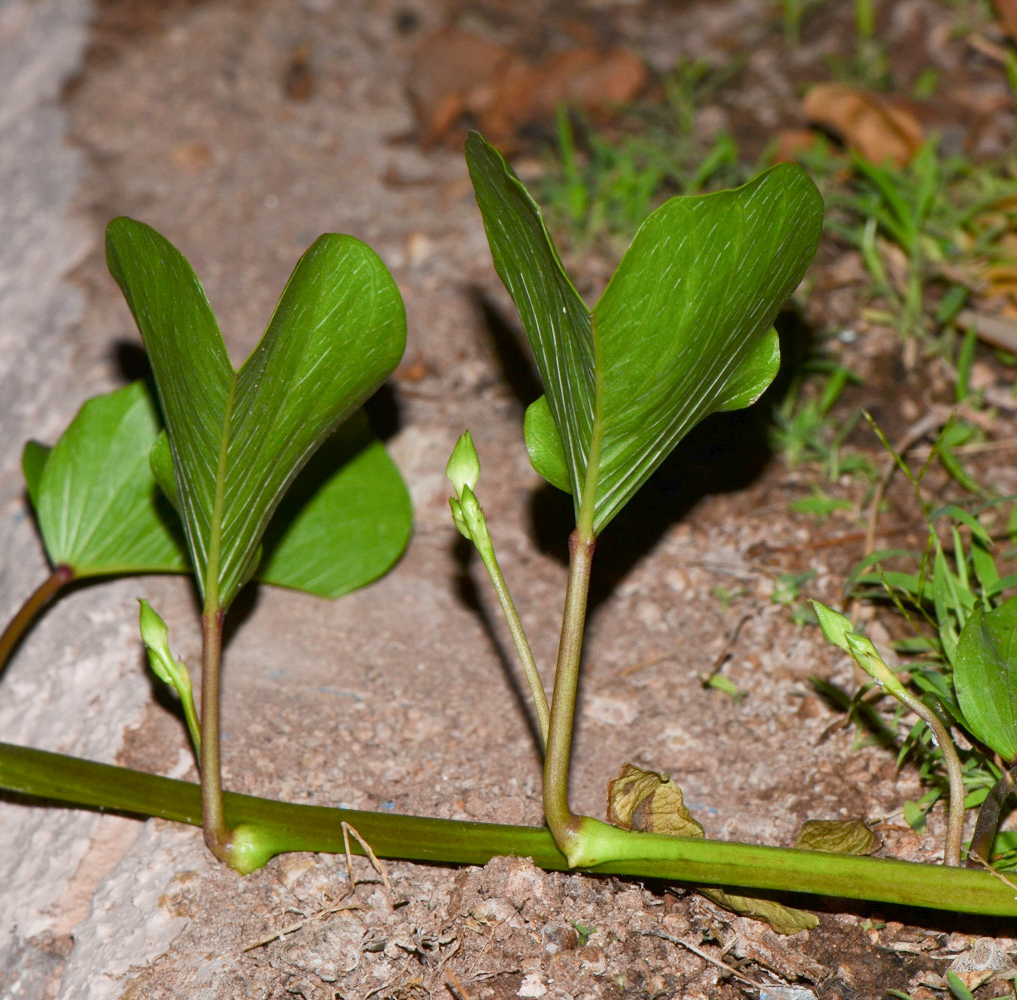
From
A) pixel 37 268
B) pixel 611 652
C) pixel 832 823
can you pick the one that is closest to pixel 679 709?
pixel 611 652

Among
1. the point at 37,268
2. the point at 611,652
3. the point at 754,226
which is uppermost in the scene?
the point at 754,226

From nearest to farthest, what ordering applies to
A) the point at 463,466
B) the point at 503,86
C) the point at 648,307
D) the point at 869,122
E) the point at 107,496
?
the point at 648,307 → the point at 463,466 → the point at 107,496 → the point at 869,122 → the point at 503,86

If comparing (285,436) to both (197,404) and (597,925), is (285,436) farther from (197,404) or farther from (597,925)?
(597,925)

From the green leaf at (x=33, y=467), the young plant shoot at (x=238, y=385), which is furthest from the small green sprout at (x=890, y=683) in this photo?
the green leaf at (x=33, y=467)

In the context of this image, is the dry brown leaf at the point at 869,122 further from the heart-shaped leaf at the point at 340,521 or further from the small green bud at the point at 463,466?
the small green bud at the point at 463,466

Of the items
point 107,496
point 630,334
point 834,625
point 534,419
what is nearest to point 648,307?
point 630,334

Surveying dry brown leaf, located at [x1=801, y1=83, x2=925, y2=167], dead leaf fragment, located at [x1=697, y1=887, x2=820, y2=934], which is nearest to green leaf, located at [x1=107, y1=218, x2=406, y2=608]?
dead leaf fragment, located at [x1=697, y1=887, x2=820, y2=934]

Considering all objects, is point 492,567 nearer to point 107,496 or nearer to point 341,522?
point 341,522
